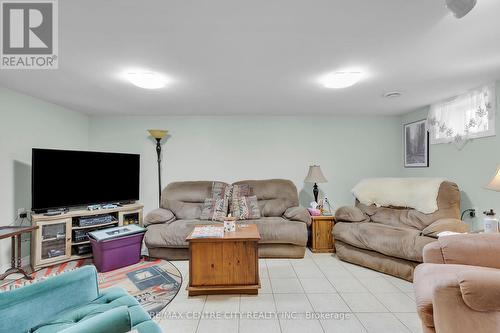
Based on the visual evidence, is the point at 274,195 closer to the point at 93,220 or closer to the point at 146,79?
the point at 146,79

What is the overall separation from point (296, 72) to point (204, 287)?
2325 mm

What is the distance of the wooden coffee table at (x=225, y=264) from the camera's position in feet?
7.63

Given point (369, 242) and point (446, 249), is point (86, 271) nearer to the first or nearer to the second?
point (446, 249)

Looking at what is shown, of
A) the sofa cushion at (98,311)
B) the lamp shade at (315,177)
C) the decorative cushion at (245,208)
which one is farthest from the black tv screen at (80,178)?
the lamp shade at (315,177)

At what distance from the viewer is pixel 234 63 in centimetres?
211

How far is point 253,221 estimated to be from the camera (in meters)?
3.44

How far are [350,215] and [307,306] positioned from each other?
5.15ft

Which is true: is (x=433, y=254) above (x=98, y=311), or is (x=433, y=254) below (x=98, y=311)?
above

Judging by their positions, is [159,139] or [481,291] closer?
[481,291]

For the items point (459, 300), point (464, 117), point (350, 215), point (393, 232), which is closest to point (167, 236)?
point (350, 215)

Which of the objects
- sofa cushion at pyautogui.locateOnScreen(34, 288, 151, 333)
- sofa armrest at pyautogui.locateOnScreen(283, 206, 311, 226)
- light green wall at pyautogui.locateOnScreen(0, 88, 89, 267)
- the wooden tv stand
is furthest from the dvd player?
sofa armrest at pyautogui.locateOnScreen(283, 206, 311, 226)

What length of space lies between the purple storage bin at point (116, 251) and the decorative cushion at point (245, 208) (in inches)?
53.5

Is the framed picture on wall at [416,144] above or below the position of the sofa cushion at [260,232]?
above

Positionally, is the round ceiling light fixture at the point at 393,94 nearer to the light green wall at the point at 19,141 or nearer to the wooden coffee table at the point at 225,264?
the wooden coffee table at the point at 225,264
